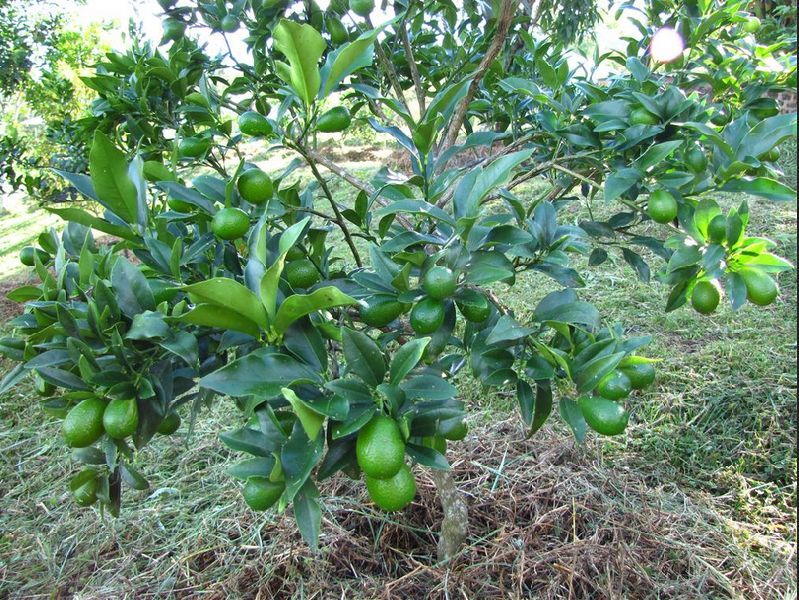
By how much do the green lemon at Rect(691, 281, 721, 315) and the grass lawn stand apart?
74 centimetres

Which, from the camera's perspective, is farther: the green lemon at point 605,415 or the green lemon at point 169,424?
the green lemon at point 169,424

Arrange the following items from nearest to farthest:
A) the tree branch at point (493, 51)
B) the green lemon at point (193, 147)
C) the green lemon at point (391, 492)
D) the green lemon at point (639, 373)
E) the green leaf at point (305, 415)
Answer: the green leaf at point (305, 415) < the green lemon at point (391, 492) < the green lemon at point (639, 373) < the green lemon at point (193, 147) < the tree branch at point (493, 51)

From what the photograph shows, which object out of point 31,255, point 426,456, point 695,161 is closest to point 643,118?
point 695,161

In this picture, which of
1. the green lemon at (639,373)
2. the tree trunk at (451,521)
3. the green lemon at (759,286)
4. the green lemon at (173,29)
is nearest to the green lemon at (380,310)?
the green lemon at (639,373)

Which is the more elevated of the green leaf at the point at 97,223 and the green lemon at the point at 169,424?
the green leaf at the point at 97,223

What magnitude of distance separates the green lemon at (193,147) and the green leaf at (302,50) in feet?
0.85

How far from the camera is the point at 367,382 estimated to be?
2.06ft

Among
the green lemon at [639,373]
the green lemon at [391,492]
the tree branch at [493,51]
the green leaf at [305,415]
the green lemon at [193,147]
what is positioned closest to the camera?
the green leaf at [305,415]

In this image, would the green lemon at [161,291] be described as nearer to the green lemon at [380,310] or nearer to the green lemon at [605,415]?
the green lemon at [380,310]

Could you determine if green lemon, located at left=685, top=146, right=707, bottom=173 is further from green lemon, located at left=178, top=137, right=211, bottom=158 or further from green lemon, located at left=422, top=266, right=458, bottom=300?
green lemon, located at left=178, top=137, right=211, bottom=158

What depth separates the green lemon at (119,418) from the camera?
607 mm

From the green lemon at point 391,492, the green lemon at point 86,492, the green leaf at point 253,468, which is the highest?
the green leaf at point 253,468

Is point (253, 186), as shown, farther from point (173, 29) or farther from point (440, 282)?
point (173, 29)

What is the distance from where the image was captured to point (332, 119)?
2.63ft
